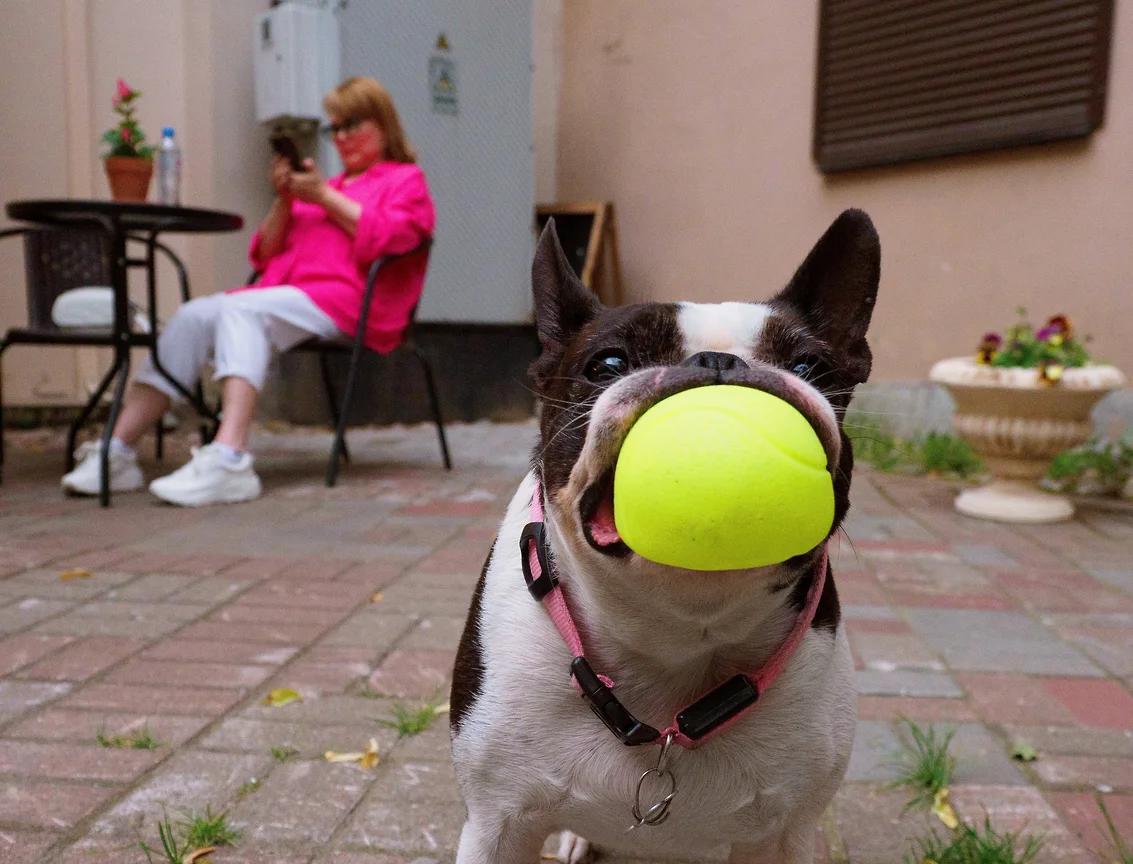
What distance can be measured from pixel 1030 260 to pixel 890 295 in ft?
3.07

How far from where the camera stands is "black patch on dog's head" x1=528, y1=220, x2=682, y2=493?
1366 millimetres

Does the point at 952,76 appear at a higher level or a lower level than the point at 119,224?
higher

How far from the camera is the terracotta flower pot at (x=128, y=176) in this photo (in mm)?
4559

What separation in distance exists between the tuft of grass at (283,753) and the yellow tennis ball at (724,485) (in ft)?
4.04

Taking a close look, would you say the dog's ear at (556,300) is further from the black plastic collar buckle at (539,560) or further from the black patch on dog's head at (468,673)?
the black patch on dog's head at (468,673)

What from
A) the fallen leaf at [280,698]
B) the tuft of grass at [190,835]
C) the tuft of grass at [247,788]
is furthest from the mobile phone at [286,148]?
the tuft of grass at [190,835]

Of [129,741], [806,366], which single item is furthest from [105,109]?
[806,366]

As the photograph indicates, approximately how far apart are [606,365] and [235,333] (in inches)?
140

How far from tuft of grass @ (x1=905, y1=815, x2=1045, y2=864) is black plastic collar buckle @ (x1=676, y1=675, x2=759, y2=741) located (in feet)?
2.06

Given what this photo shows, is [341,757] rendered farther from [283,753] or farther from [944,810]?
[944,810]

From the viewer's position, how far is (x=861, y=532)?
13.7 ft

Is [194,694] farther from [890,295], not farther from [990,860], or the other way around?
[890,295]

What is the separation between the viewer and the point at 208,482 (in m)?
4.43

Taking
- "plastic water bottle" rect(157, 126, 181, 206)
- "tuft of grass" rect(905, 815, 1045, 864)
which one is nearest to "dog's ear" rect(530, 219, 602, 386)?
"tuft of grass" rect(905, 815, 1045, 864)
